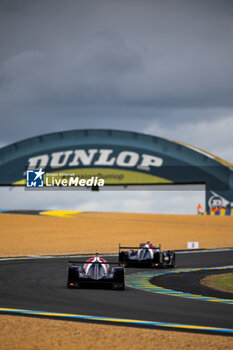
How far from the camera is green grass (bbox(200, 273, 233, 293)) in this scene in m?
24.2

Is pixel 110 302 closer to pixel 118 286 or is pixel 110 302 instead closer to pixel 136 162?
pixel 118 286

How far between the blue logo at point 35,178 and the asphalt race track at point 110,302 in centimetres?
5624

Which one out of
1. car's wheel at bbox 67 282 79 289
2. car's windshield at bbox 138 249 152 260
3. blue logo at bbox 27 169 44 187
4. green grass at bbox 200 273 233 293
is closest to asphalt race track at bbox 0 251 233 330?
car's wheel at bbox 67 282 79 289

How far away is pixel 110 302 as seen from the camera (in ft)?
63.0

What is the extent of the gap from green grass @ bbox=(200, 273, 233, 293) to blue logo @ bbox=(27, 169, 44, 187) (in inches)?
2217

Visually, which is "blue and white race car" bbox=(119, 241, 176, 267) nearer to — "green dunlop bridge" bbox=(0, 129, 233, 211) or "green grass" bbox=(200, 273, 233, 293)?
"green grass" bbox=(200, 273, 233, 293)

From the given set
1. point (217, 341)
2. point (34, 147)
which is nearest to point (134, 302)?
point (217, 341)

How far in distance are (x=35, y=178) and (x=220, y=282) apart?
60.3 m

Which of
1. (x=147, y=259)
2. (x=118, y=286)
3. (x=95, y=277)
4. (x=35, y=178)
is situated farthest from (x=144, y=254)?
(x=35, y=178)

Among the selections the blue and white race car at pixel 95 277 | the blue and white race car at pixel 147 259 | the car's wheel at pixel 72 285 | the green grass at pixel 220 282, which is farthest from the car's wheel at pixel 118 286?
the blue and white race car at pixel 147 259

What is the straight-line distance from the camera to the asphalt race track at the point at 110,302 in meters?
16.6

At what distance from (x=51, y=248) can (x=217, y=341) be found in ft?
119

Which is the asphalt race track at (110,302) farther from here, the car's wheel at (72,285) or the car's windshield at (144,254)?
the car's windshield at (144,254)

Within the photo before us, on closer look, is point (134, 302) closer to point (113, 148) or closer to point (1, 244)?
point (1, 244)
